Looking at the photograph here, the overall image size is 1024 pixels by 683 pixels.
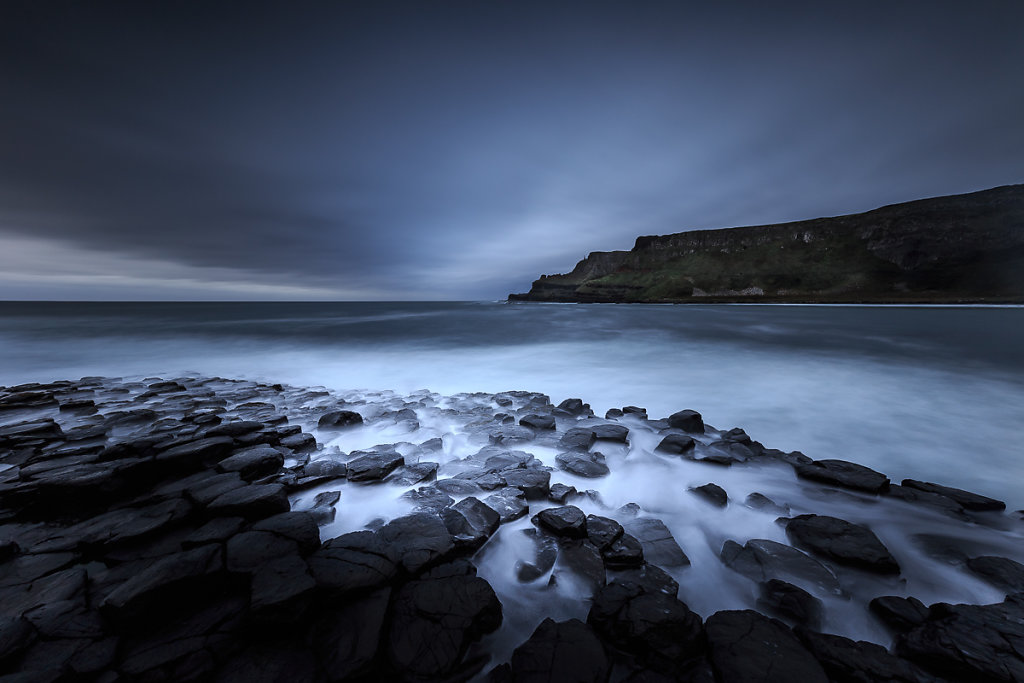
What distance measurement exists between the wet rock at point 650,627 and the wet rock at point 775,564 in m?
0.95

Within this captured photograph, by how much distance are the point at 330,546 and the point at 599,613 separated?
218cm

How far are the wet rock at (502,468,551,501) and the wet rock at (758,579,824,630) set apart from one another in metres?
2.00

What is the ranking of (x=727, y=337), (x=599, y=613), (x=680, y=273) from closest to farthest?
(x=599, y=613), (x=727, y=337), (x=680, y=273)

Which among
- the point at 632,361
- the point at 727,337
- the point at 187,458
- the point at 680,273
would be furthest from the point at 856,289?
the point at 187,458

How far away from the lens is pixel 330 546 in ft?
9.30

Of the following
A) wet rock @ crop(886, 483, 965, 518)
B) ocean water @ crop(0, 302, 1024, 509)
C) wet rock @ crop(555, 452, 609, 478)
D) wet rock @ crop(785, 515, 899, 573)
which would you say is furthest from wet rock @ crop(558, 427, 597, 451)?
wet rock @ crop(886, 483, 965, 518)

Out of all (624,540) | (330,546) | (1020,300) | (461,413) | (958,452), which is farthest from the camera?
(1020,300)

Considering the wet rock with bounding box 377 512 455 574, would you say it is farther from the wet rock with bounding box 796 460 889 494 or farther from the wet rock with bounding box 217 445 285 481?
the wet rock with bounding box 796 460 889 494

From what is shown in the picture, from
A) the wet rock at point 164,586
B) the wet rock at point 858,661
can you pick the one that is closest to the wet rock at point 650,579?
the wet rock at point 858,661

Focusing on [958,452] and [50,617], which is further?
[958,452]

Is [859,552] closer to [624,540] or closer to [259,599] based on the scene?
[624,540]

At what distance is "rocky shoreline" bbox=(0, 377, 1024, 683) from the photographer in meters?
2.06

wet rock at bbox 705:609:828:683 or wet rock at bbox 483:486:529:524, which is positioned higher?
wet rock at bbox 483:486:529:524

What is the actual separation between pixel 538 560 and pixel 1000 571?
149 inches
